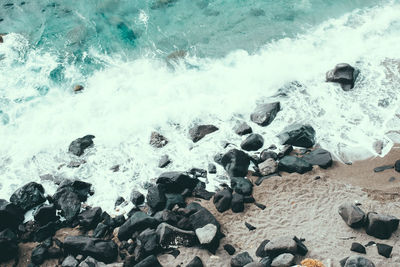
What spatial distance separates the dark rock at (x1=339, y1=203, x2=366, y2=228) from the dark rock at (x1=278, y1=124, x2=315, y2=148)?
9.11 feet

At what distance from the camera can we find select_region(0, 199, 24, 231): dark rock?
956 centimetres

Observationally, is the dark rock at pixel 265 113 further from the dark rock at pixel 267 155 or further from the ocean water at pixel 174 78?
the dark rock at pixel 267 155

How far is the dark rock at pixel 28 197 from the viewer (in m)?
10.3

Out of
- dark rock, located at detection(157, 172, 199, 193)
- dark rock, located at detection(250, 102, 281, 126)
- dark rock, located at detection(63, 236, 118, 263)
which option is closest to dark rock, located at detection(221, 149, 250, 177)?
dark rock, located at detection(157, 172, 199, 193)

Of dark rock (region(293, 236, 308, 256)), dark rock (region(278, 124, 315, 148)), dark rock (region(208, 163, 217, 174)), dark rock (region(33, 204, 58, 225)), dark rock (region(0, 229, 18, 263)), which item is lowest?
dark rock (region(0, 229, 18, 263))

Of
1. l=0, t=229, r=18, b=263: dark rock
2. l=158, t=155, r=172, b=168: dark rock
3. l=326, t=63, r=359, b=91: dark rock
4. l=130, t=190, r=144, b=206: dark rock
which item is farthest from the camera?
l=326, t=63, r=359, b=91: dark rock

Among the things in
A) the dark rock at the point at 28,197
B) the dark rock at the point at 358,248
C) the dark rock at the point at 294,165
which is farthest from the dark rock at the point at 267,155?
the dark rock at the point at 28,197

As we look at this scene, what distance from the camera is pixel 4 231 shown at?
9.22 metres

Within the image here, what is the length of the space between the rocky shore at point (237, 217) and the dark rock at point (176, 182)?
0.03m

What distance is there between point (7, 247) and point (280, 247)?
255 inches

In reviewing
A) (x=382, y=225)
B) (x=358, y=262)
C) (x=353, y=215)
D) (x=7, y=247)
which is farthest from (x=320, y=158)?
(x=7, y=247)

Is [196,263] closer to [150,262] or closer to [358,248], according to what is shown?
[150,262]

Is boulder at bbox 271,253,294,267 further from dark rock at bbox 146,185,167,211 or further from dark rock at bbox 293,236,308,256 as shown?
dark rock at bbox 146,185,167,211

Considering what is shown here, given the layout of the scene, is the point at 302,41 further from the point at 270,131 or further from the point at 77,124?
the point at 77,124
